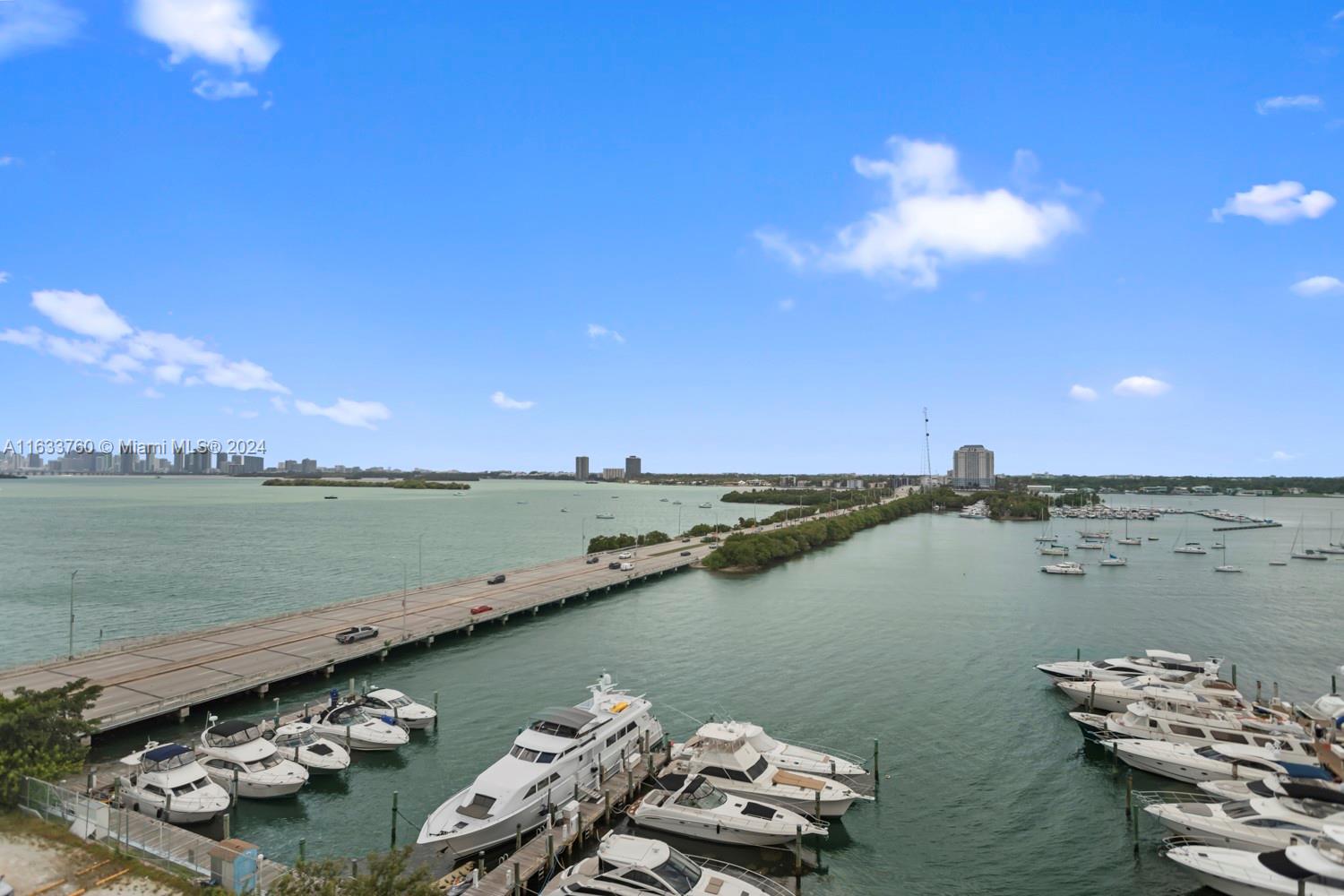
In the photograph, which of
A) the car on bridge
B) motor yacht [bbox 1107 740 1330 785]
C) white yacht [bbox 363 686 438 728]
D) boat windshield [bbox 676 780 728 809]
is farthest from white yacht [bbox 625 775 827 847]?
the car on bridge

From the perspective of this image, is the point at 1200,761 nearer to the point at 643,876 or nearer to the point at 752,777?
the point at 752,777

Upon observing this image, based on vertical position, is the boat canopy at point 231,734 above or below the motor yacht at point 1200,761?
above

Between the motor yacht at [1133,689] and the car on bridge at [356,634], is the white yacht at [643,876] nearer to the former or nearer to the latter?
the motor yacht at [1133,689]

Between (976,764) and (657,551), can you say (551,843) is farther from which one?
(657,551)

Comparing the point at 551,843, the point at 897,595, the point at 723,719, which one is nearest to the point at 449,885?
the point at 551,843

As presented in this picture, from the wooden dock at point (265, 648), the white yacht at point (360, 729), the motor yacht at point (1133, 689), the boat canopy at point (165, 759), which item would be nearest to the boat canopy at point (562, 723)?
the white yacht at point (360, 729)
